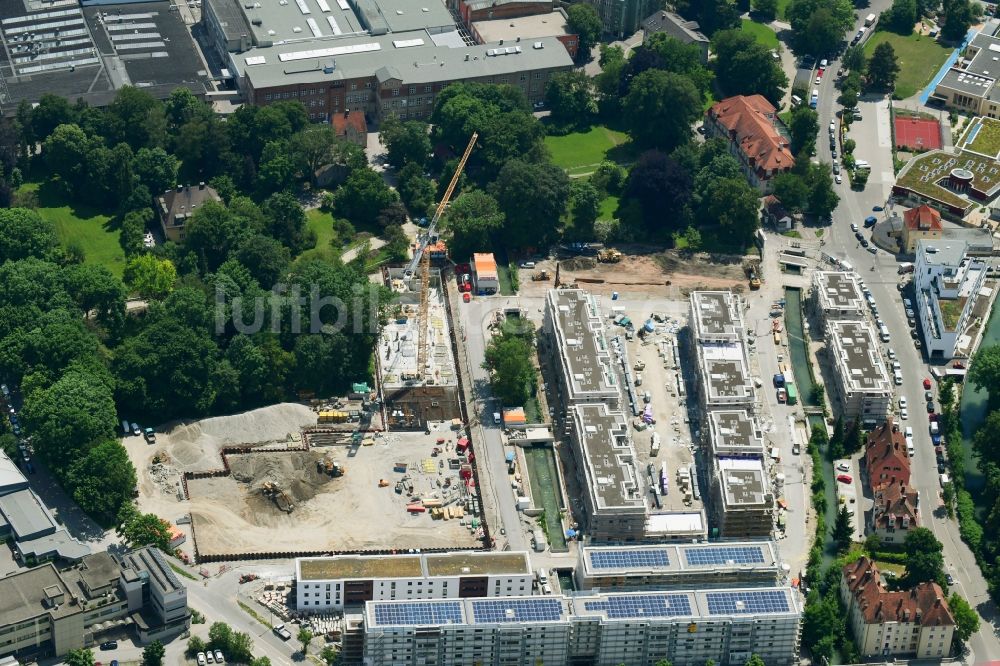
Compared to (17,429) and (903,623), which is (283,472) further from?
(903,623)

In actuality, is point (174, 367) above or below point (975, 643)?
above

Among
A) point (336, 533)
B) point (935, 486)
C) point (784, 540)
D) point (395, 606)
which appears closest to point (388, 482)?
point (336, 533)

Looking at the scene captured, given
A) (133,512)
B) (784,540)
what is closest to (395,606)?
(133,512)

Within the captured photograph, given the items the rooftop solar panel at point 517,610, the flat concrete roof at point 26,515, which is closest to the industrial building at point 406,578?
the rooftop solar panel at point 517,610

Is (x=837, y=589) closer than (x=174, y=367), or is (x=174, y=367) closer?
(x=837, y=589)

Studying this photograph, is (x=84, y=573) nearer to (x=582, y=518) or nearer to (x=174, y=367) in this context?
(x=174, y=367)

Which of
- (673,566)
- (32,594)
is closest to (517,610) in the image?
(673,566)
